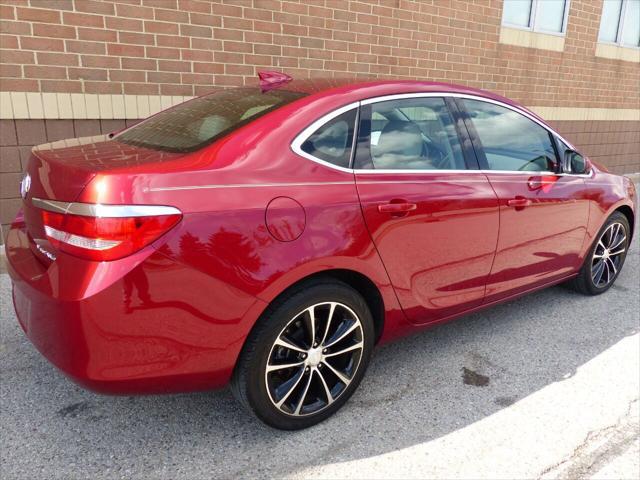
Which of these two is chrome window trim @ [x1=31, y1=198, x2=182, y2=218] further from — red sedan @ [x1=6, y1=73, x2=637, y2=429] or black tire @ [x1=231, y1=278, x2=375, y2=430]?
black tire @ [x1=231, y1=278, x2=375, y2=430]

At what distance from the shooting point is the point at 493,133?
10.5ft

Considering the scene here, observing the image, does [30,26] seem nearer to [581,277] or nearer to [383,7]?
[383,7]

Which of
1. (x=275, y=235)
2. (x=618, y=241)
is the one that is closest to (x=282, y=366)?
(x=275, y=235)

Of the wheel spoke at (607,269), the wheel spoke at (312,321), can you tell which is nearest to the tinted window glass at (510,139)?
the wheel spoke at (607,269)

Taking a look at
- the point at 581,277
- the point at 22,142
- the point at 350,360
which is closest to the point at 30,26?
the point at 22,142

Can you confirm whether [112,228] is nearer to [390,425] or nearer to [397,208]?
[397,208]

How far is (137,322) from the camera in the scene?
193 centimetres

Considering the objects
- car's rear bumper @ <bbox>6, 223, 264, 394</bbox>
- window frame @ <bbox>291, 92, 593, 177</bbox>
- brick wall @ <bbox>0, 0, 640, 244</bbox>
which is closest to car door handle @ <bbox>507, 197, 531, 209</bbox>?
window frame @ <bbox>291, 92, 593, 177</bbox>

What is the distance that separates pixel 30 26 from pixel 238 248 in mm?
3566

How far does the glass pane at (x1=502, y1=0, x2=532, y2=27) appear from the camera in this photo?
8227 millimetres

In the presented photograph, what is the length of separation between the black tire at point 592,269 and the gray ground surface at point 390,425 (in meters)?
0.87

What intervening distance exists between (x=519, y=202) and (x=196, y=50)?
3540 millimetres

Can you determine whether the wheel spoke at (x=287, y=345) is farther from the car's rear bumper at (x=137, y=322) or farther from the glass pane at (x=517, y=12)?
the glass pane at (x=517, y=12)

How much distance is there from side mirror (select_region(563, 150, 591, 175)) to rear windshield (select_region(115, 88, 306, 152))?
81.7 inches
